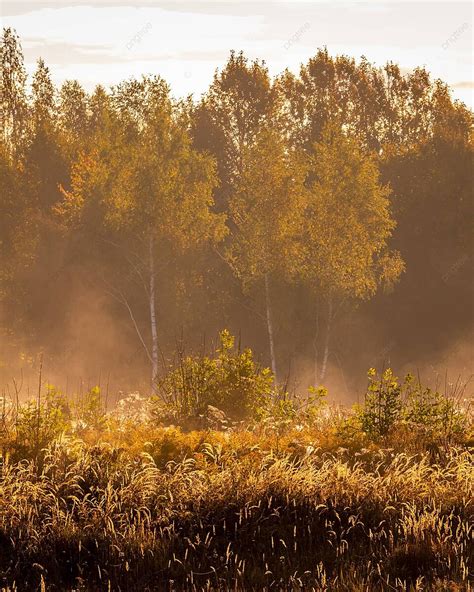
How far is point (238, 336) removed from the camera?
39.6 metres

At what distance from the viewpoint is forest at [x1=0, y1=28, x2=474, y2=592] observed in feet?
27.9

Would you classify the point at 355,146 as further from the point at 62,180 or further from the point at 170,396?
the point at 170,396

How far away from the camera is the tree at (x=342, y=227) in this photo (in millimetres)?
34844

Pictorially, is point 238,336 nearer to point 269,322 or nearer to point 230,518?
point 269,322

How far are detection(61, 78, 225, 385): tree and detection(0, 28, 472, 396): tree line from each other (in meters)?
0.07

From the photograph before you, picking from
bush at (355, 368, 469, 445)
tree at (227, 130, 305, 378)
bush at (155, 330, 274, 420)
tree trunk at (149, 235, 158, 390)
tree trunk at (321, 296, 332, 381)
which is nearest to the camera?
bush at (355, 368, 469, 445)

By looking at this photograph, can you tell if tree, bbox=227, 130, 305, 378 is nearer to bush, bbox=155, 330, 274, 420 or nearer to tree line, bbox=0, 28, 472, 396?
tree line, bbox=0, 28, 472, 396

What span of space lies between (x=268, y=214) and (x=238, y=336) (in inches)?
259

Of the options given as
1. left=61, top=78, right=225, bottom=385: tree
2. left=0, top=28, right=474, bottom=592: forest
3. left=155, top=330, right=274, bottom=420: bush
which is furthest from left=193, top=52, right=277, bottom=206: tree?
left=155, top=330, right=274, bottom=420: bush

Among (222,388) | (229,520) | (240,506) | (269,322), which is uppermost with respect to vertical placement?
(269,322)

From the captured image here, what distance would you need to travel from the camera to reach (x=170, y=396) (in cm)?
1440

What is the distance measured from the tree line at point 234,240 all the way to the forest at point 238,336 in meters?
0.10

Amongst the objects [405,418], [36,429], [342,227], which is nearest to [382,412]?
[405,418]

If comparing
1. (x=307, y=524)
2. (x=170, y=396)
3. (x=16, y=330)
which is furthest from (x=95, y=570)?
(x=16, y=330)
